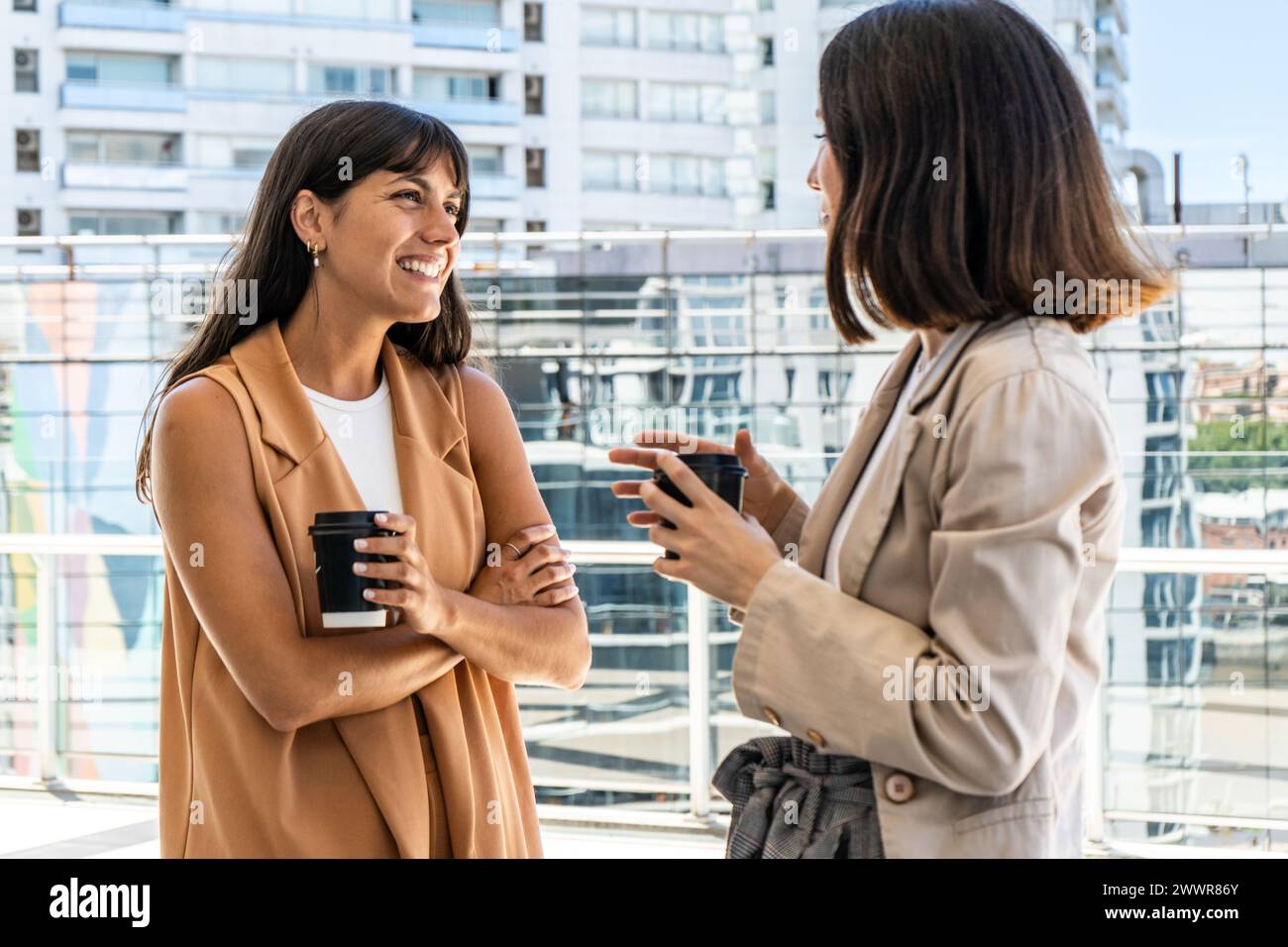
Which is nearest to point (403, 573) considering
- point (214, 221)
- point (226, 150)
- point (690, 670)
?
point (690, 670)

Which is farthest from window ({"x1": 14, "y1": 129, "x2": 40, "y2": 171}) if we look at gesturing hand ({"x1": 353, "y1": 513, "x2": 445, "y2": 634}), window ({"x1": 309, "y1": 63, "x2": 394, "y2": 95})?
gesturing hand ({"x1": 353, "y1": 513, "x2": 445, "y2": 634})

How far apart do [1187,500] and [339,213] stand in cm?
3034

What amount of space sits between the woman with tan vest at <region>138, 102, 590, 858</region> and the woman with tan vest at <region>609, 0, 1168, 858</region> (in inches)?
15.3

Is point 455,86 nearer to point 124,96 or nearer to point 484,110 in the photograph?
point 484,110

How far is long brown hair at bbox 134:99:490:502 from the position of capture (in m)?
1.35

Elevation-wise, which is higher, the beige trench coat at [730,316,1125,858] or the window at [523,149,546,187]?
the window at [523,149,546,187]

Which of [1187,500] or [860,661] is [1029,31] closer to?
[860,661]

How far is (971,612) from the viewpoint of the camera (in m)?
0.84

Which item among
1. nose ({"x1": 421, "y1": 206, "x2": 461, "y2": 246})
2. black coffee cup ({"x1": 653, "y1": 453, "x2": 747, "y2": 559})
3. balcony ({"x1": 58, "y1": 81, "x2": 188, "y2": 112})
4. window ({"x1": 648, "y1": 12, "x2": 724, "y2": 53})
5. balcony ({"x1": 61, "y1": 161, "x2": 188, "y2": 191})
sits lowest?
black coffee cup ({"x1": 653, "y1": 453, "x2": 747, "y2": 559})

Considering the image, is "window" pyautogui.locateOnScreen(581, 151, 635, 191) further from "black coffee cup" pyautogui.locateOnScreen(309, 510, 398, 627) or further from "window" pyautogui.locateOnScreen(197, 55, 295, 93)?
"black coffee cup" pyautogui.locateOnScreen(309, 510, 398, 627)

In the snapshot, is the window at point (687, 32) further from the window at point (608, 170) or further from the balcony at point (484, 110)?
the balcony at point (484, 110)

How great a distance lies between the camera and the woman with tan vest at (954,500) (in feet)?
2.77
